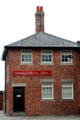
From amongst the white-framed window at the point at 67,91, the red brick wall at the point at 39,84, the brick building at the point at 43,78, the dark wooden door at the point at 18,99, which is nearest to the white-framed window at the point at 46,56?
the brick building at the point at 43,78

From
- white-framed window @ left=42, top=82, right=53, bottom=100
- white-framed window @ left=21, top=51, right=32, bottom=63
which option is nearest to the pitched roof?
white-framed window @ left=21, top=51, right=32, bottom=63

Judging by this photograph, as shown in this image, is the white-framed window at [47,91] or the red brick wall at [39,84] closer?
the red brick wall at [39,84]

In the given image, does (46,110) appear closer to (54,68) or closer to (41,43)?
(54,68)

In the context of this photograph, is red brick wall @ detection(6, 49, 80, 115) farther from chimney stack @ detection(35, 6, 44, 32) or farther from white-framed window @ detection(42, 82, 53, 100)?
chimney stack @ detection(35, 6, 44, 32)

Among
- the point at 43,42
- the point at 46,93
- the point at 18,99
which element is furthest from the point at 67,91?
the point at 43,42

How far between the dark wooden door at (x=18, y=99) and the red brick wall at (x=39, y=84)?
0.35 meters

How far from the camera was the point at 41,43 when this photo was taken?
28.5m

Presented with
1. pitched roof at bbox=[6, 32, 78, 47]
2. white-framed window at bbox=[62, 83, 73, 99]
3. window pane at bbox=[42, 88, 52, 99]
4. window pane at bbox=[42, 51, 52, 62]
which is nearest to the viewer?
window pane at bbox=[42, 88, 52, 99]

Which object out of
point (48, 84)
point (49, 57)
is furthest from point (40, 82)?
point (49, 57)

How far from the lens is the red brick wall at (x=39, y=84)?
2714 cm

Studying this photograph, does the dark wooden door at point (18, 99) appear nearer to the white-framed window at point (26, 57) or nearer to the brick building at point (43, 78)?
the brick building at point (43, 78)

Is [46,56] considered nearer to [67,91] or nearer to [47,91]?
[47,91]

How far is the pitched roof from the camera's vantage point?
28000 mm

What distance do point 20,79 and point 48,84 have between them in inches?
105
